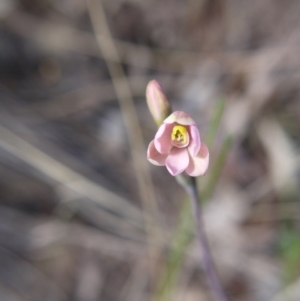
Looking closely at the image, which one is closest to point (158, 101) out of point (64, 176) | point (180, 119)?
point (180, 119)

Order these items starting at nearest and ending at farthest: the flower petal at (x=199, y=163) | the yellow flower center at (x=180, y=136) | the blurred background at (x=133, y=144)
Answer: the flower petal at (x=199, y=163)
the yellow flower center at (x=180, y=136)
the blurred background at (x=133, y=144)

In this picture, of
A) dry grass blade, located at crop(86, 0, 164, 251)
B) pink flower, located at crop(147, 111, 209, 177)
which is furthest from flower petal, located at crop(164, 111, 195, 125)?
dry grass blade, located at crop(86, 0, 164, 251)

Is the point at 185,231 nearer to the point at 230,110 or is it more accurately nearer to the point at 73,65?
the point at 230,110

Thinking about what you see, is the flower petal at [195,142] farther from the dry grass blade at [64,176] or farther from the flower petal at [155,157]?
the dry grass blade at [64,176]

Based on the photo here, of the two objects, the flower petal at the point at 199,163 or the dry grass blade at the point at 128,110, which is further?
the dry grass blade at the point at 128,110

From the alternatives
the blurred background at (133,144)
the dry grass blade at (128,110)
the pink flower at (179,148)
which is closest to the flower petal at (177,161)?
the pink flower at (179,148)

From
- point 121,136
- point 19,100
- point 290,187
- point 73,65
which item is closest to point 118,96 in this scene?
point 121,136

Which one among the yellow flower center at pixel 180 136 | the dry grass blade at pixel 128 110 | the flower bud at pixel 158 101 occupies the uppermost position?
the dry grass blade at pixel 128 110

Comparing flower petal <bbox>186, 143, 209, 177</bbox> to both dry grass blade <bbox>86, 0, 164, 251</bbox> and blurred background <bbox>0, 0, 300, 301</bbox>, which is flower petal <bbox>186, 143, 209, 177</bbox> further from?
dry grass blade <bbox>86, 0, 164, 251</bbox>
